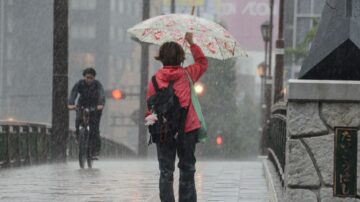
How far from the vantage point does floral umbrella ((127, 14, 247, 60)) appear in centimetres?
884

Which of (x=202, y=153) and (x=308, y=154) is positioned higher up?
(x=308, y=154)

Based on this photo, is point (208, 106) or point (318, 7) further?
point (208, 106)

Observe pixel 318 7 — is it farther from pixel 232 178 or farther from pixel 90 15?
pixel 90 15

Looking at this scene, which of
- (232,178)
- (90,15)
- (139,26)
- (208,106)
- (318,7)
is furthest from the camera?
(90,15)

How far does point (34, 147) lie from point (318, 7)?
43.0 m

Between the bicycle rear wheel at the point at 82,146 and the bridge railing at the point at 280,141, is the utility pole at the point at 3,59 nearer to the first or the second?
the bicycle rear wheel at the point at 82,146

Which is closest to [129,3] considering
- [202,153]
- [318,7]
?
[202,153]

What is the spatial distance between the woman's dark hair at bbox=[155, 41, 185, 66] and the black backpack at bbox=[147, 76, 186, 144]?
17cm

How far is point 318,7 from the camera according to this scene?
60562 mm

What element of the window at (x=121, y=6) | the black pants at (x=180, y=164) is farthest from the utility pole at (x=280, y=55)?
the window at (x=121, y=6)

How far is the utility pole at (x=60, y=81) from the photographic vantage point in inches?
765

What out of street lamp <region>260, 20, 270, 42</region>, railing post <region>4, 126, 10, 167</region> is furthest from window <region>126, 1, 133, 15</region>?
railing post <region>4, 126, 10, 167</region>

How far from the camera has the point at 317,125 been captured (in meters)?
7.32

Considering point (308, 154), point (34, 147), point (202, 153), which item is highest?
point (308, 154)
